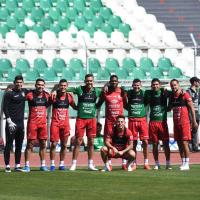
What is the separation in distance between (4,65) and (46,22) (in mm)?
4562

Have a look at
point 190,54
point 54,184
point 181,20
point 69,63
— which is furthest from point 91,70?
point 54,184

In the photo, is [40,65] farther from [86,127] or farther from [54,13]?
[86,127]

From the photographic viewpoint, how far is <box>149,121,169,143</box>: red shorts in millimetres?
18969

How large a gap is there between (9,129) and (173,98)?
10.9ft

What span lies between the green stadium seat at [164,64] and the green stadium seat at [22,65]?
179 inches

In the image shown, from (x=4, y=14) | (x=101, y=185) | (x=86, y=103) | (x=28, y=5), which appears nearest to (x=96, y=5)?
(x=28, y=5)

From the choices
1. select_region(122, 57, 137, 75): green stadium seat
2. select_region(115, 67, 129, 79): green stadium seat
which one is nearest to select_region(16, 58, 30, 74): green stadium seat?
select_region(115, 67, 129, 79): green stadium seat

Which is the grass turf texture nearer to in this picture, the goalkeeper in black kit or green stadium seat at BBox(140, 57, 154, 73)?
the goalkeeper in black kit

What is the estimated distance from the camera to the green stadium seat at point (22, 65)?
A: 30.9 meters

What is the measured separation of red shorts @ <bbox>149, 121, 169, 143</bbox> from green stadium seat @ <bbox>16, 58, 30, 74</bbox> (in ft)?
40.8

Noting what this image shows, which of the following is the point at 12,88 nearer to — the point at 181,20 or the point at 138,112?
the point at 138,112

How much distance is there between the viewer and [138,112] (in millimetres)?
18969

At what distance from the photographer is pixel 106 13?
36.1m

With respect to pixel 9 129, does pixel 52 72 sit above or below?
above
